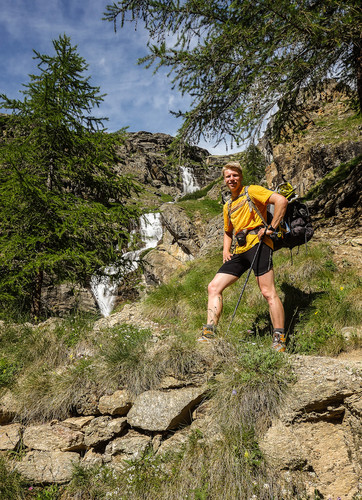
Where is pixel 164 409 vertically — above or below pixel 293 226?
below

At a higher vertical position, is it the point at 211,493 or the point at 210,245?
the point at 210,245

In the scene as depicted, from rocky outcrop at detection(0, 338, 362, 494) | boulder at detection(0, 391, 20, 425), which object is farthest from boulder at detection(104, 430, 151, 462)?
boulder at detection(0, 391, 20, 425)

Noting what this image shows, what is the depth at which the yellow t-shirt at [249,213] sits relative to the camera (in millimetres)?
3432

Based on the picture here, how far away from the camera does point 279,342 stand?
311 cm

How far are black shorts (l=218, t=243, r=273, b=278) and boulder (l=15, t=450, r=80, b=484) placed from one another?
252 cm

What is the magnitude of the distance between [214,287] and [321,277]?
98.0 inches

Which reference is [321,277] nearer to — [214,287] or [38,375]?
[214,287]

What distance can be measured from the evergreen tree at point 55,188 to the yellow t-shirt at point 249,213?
130 inches

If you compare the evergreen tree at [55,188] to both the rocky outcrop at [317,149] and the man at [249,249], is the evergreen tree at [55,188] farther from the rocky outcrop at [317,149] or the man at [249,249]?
the rocky outcrop at [317,149]

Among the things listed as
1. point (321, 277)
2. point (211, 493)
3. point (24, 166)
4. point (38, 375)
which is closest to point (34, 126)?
A: point (24, 166)

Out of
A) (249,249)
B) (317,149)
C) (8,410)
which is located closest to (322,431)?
(249,249)

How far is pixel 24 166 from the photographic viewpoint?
6617mm

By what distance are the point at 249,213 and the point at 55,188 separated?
5.61 m

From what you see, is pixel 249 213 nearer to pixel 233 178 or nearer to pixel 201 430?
pixel 233 178
